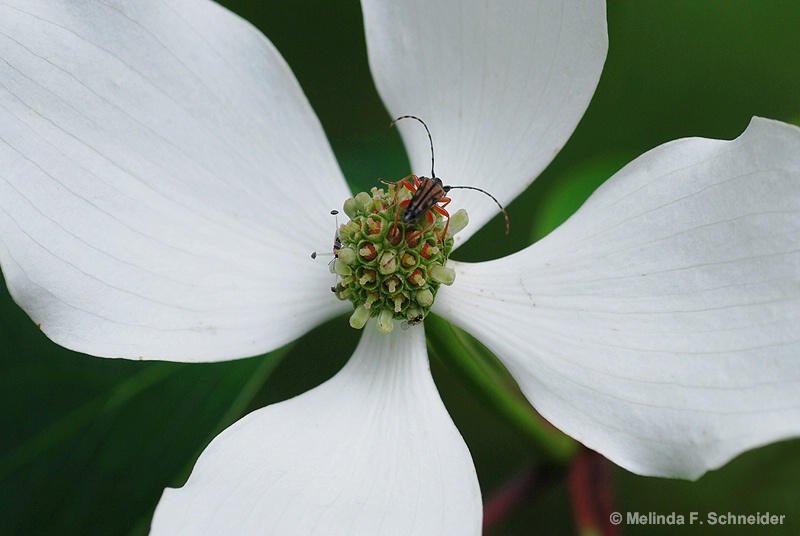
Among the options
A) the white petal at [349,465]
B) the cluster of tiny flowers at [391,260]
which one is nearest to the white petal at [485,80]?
the cluster of tiny flowers at [391,260]

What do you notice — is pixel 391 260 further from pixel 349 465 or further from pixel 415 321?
pixel 349 465

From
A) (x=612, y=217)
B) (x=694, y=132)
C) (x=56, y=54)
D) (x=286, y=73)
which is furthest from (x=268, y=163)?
(x=694, y=132)

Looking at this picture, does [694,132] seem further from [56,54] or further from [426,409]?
[56,54]

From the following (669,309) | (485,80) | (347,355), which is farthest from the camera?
(347,355)

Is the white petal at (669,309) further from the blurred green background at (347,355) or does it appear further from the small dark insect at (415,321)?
the blurred green background at (347,355)

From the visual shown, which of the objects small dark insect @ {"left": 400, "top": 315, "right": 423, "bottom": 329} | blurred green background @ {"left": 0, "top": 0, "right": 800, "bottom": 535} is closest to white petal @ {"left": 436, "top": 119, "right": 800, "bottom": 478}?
small dark insect @ {"left": 400, "top": 315, "right": 423, "bottom": 329}

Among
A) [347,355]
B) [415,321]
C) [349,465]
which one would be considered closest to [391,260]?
[415,321]
